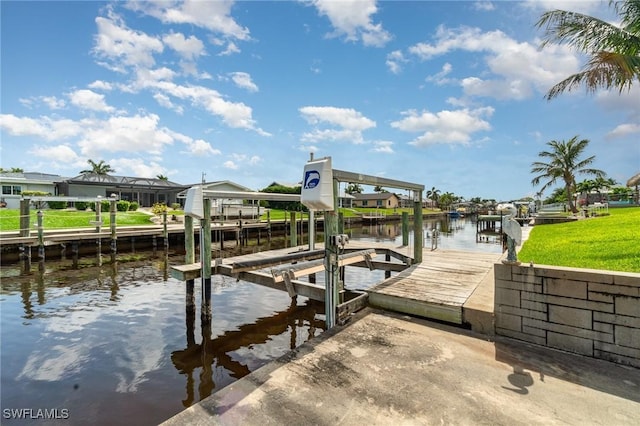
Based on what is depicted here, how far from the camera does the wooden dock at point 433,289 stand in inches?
206

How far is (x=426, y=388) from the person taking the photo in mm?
3342

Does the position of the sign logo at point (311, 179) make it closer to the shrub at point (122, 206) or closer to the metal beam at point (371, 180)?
the metal beam at point (371, 180)

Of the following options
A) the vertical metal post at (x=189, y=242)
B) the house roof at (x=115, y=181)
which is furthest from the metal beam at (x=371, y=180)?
the house roof at (x=115, y=181)

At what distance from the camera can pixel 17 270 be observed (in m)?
12.8

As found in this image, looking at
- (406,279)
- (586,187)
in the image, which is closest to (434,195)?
(586,187)

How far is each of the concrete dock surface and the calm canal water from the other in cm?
218

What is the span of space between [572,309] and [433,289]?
2.23 m

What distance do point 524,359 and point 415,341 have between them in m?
1.33

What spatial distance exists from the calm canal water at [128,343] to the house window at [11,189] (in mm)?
29704

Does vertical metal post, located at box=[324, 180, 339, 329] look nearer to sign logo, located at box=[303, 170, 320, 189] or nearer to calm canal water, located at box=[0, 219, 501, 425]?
sign logo, located at box=[303, 170, 320, 189]

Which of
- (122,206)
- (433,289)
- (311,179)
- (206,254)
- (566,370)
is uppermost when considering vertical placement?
(122,206)

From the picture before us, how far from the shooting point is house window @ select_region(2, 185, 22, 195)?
32.2 m

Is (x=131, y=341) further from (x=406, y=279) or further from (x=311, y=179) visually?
(x=406, y=279)

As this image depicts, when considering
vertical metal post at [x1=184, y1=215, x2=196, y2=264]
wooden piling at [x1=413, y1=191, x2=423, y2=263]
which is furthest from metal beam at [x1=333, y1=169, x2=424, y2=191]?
vertical metal post at [x1=184, y1=215, x2=196, y2=264]
